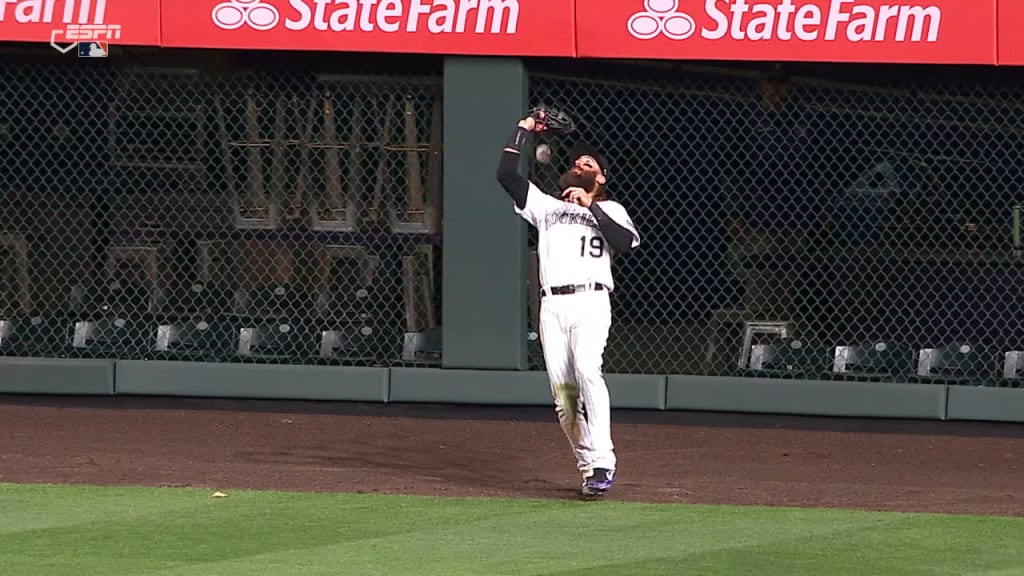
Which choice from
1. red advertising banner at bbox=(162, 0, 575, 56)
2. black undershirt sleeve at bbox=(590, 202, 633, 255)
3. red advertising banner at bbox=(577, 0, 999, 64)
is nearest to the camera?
black undershirt sleeve at bbox=(590, 202, 633, 255)

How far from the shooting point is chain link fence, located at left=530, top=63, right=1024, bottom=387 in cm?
1182

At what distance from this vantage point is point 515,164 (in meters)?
8.88

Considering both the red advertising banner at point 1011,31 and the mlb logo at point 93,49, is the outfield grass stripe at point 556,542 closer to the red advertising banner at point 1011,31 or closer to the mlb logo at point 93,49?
the red advertising banner at point 1011,31

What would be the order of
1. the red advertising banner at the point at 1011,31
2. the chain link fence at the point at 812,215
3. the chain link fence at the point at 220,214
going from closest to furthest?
the red advertising banner at the point at 1011,31
the chain link fence at the point at 812,215
the chain link fence at the point at 220,214

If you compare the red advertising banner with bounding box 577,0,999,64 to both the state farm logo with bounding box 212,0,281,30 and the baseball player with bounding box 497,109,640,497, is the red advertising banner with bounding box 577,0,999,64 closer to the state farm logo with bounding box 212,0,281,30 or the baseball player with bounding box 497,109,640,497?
the state farm logo with bounding box 212,0,281,30

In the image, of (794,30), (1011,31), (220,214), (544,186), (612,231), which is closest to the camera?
(612,231)

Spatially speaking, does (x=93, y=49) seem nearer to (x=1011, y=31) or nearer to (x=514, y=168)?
(x=514, y=168)

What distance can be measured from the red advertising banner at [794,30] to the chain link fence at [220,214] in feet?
4.61

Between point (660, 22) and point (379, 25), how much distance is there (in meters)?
1.78

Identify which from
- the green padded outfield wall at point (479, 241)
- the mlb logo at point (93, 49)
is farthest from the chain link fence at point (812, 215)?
the mlb logo at point (93, 49)

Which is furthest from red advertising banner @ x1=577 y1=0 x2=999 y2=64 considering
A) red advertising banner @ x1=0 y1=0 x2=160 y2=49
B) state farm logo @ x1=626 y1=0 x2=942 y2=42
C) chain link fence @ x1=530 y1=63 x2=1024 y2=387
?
red advertising banner @ x1=0 y1=0 x2=160 y2=49

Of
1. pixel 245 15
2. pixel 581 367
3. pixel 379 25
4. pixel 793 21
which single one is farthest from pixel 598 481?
pixel 245 15

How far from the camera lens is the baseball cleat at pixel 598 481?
8.80 meters

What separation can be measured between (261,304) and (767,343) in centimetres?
344
